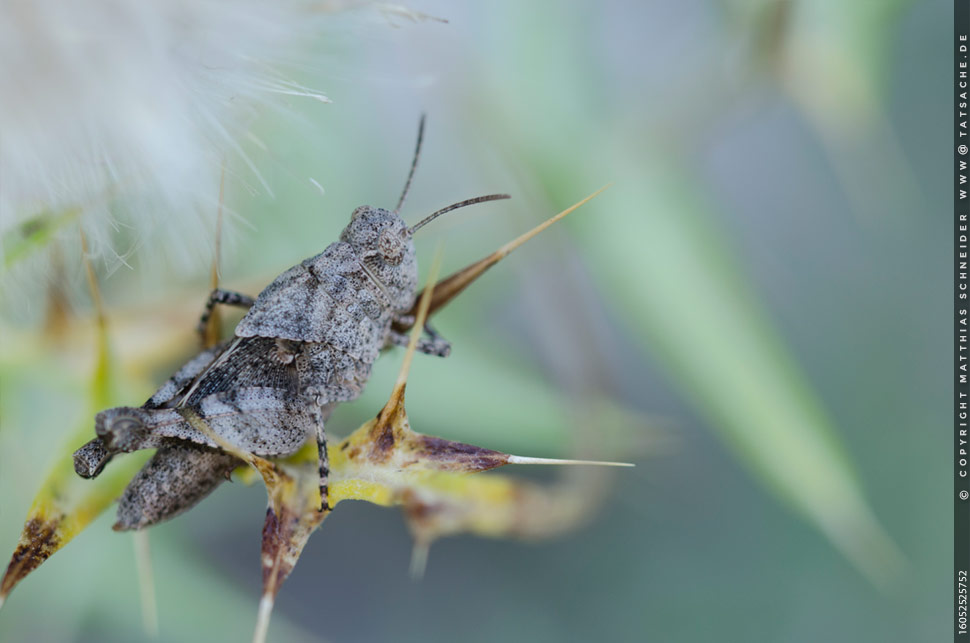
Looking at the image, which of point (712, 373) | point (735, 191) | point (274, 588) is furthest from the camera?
point (735, 191)

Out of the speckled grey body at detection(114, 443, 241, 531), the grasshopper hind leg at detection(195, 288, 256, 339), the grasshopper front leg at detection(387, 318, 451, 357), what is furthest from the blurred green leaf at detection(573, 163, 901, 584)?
the speckled grey body at detection(114, 443, 241, 531)

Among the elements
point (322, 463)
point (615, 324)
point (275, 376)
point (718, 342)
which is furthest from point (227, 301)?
point (615, 324)

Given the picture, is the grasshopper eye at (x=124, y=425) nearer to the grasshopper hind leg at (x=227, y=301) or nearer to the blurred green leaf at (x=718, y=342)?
the grasshopper hind leg at (x=227, y=301)

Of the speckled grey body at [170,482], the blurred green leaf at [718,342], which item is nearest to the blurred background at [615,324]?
the blurred green leaf at [718,342]

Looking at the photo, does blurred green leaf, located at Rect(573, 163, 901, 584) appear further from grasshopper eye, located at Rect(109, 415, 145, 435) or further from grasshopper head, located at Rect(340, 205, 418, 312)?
grasshopper eye, located at Rect(109, 415, 145, 435)
